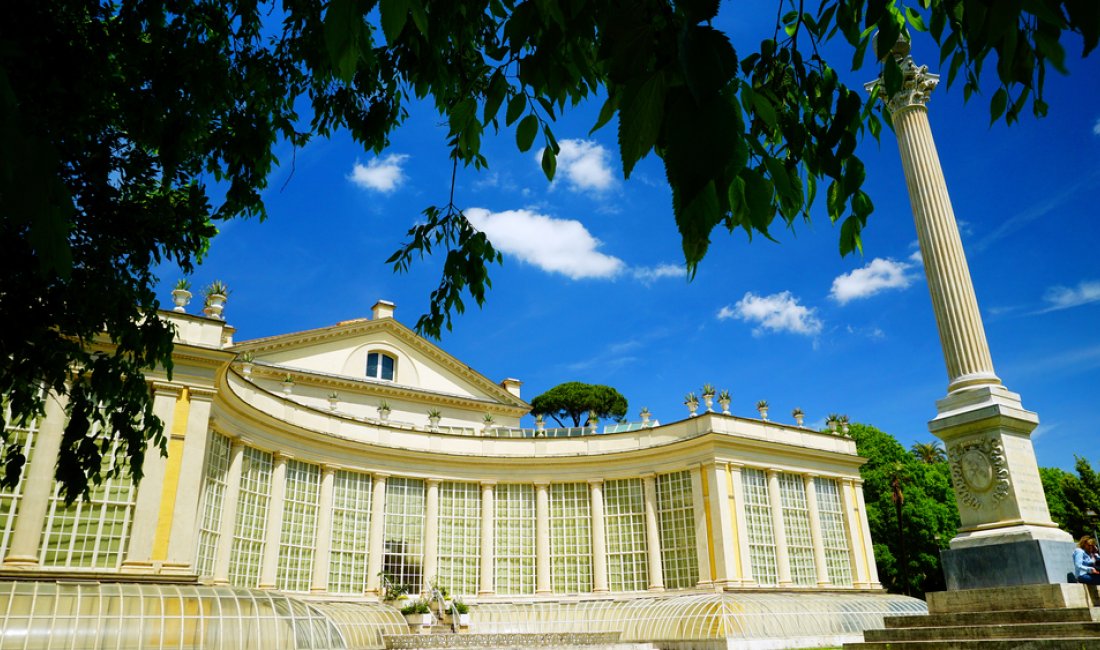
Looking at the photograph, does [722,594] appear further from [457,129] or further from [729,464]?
[457,129]

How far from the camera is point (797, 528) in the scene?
30141mm

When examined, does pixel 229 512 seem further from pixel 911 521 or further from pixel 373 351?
pixel 911 521

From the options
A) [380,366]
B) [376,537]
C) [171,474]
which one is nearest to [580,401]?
[380,366]

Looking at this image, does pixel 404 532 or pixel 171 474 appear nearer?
pixel 171 474

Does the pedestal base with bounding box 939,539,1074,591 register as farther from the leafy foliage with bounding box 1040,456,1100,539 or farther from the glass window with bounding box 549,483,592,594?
the leafy foliage with bounding box 1040,456,1100,539

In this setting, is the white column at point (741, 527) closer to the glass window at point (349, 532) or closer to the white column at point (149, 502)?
the glass window at point (349, 532)

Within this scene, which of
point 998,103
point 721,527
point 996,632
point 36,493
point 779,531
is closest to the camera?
point 998,103

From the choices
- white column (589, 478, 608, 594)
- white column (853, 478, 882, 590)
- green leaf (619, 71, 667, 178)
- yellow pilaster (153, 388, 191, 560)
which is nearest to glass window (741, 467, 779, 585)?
white column (853, 478, 882, 590)

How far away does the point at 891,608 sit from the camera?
26.2 meters

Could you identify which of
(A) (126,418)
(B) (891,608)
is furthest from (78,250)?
(B) (891,608)

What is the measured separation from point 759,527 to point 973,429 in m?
19.1

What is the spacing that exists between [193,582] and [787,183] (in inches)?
819

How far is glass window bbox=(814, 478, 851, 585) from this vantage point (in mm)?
30734

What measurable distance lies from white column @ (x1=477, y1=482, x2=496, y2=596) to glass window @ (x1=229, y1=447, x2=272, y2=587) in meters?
9.13
